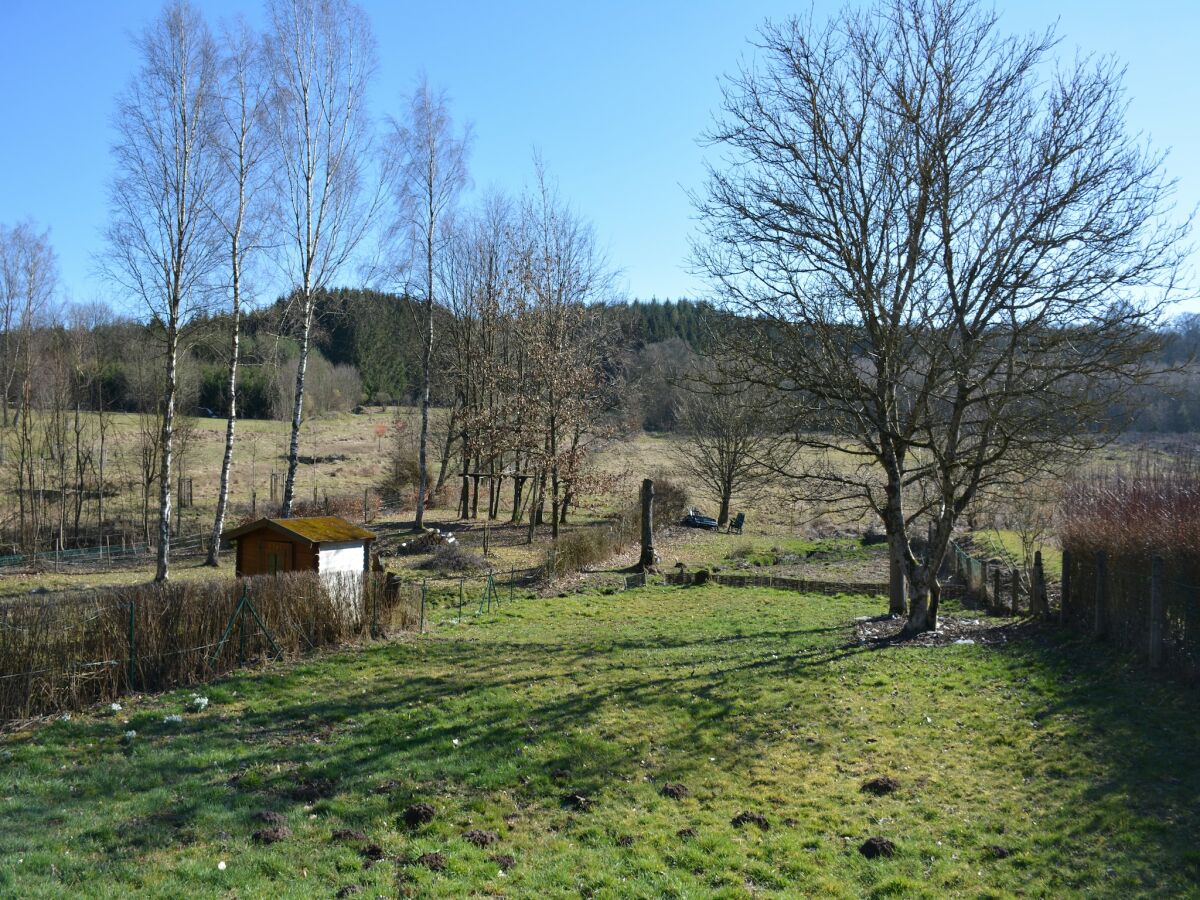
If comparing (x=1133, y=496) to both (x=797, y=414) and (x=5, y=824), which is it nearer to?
(x=797, y=414)

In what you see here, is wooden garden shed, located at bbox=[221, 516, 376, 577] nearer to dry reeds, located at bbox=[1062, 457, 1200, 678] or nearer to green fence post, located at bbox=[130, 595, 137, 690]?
green fence post, located at bbox=[130, 595, 137, 690]

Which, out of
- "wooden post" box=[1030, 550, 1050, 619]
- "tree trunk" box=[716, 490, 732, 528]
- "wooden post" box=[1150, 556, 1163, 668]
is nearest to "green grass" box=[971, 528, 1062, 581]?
"wooden post" box=[1030, 550, 1050, 619]

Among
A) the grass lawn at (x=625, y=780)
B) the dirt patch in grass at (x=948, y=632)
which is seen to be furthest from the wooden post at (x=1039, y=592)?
the grass lawn at (x=625, y=780)

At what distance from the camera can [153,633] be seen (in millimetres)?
11094

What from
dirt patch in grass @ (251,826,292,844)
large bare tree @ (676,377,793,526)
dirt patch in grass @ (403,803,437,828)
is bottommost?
dirt patch in grass @ (403,803,437,828)

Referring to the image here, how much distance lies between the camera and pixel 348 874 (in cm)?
611

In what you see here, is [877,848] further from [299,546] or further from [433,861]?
[299,546]

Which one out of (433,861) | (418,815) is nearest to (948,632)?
(418,815)

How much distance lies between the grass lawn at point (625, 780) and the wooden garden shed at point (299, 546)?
3.61 m

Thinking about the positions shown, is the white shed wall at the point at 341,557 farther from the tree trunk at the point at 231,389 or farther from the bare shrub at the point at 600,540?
the bare shrub at the point at 600,540

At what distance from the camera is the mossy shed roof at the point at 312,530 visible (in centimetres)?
1627

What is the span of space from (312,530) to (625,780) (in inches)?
409

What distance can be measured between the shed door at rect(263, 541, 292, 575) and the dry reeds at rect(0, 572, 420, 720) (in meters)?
2.46

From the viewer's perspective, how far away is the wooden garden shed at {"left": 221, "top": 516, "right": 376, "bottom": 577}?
53.4 ft
